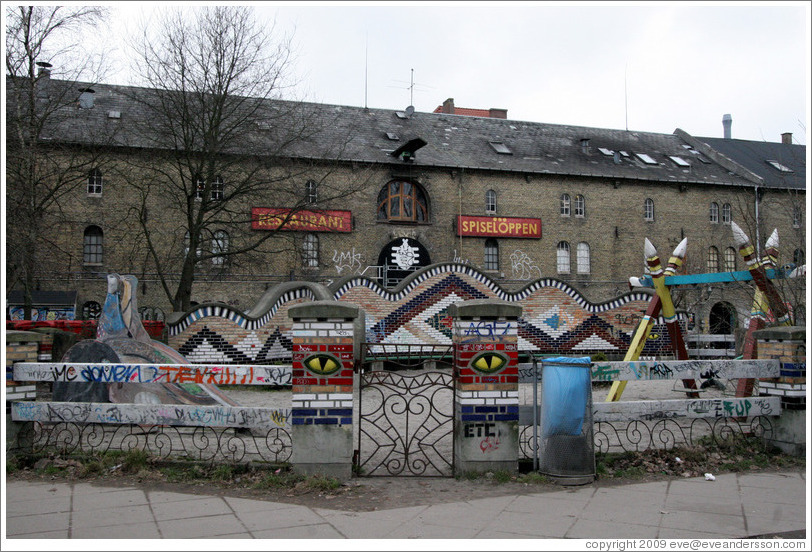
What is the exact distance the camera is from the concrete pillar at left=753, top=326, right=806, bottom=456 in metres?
7.45

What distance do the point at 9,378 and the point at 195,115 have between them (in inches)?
618

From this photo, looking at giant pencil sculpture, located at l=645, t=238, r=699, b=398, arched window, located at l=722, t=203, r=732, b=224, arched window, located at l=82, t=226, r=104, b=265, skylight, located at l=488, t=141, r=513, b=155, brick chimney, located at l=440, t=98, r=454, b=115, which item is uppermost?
brick chimney, located at l=440, t=98, r=454, b=115

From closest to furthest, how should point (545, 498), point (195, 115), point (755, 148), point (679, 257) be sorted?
point (545, 498) < point (679, 257) < point (195, 115) < point (755, 148)

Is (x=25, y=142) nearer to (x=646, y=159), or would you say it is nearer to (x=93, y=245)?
(x=93, y=245)

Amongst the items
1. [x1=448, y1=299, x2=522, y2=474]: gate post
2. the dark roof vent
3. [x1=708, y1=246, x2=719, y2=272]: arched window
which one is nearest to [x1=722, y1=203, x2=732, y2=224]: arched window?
[x1=708, y1=246, x2=719, y2=272]: arched window

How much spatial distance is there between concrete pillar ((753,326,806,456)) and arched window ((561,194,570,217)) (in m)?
26.6

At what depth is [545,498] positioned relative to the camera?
5.85 meters

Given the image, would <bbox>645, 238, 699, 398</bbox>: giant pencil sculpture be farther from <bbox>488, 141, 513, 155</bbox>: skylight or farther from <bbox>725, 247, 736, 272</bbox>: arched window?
<bbox>725, 247, 736, 272</bbox>: arched window

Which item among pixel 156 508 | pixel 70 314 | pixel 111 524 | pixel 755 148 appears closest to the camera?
pixel 111 524

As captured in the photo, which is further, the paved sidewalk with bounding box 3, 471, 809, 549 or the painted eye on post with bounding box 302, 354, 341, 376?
the painted eye on post with bounding box 302, 354, 341, 376

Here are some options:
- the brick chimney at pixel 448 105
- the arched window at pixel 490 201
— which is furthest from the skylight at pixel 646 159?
the brick chimney at pixel 448 105

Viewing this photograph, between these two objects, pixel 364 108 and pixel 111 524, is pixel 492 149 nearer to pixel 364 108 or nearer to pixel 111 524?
pixel 364 108

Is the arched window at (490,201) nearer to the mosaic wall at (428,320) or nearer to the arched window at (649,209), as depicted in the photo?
the arched window at (649,209)

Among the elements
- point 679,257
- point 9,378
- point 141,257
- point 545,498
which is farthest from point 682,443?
point 141,257
